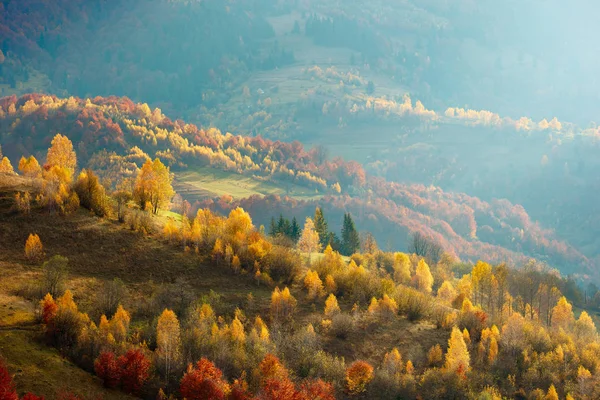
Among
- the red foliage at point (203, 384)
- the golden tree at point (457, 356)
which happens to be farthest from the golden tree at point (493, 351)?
the red foliage at point (203, 384)

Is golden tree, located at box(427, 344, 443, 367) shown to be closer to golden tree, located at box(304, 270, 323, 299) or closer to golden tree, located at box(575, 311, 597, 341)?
golden tree, located at box(304, 270, 323, 299)

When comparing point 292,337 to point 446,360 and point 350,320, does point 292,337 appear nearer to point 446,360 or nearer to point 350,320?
point 350,320

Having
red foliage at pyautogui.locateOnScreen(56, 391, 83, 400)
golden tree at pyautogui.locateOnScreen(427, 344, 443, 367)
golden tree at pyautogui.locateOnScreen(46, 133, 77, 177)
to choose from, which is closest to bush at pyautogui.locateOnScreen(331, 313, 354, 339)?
golden tree at pyautogui.locateOnScreen(427, 344, 443, 367)

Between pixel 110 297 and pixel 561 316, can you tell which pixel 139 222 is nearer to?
pixel 110 297

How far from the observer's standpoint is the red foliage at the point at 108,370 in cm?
5653

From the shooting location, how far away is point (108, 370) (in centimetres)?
5672

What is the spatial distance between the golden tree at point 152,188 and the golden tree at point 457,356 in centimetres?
6911

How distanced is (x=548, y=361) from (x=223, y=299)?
5477 cm

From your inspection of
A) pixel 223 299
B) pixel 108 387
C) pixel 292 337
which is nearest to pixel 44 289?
pixel 108 387

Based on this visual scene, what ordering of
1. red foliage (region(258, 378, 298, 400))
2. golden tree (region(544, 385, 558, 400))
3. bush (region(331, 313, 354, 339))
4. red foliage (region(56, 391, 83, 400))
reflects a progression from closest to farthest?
1. red foliage (region(56, 391, 83, 400))
2. red foliage (region(258, 378, 298, 400))
3. golden tree (region(544, 385, 558, 400))
4. bush (region(331, 313, 354, 339))

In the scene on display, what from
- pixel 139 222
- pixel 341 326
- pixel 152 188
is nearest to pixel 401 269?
pixel 341 326

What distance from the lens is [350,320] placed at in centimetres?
8575

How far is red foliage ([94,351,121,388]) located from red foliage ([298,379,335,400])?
20.5 metres

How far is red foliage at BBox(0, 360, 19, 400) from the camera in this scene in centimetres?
4309
